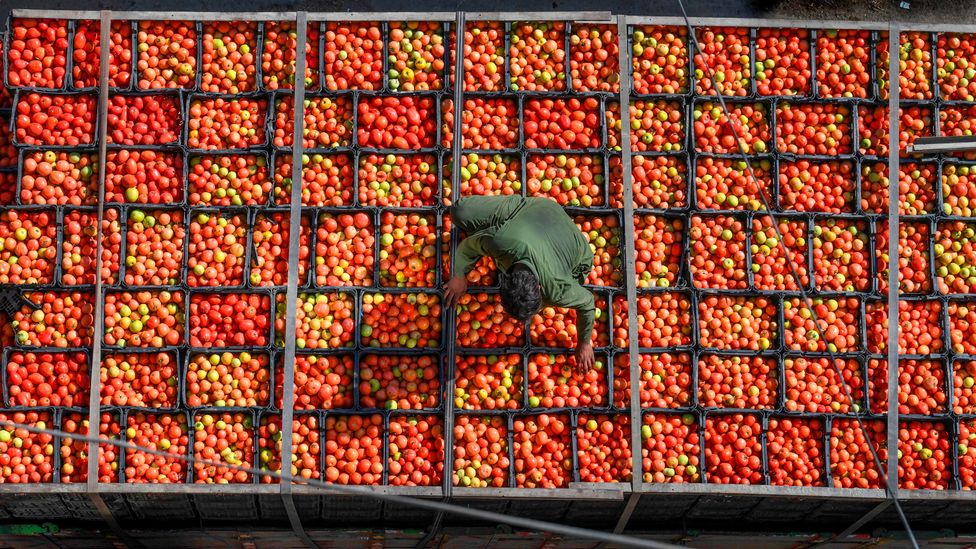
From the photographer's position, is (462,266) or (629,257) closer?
(462,266)

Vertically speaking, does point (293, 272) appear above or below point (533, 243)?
below

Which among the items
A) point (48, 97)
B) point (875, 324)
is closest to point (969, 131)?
point (875, 324)

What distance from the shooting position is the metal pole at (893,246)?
5844 mm

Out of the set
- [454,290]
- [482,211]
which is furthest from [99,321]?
[482,211]

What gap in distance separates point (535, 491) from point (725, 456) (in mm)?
1372

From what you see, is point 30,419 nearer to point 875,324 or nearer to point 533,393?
point 533,393

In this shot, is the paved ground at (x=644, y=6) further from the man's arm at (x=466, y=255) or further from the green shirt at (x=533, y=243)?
the man's arm at (x=466, y=255)

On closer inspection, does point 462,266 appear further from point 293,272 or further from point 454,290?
point 293,272

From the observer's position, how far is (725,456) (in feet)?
19.0

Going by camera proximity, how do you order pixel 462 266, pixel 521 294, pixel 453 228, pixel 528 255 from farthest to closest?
pixel 453 228
pixel 462 266
pixel 528 255
pixel 521 294

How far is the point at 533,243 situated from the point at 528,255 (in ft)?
0.42

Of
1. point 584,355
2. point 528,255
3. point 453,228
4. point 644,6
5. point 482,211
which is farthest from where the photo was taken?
point 644,6

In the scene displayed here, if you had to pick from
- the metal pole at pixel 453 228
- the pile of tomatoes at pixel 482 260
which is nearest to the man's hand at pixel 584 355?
the pile of tomatoes at pixel 482 260

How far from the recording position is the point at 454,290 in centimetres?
546
